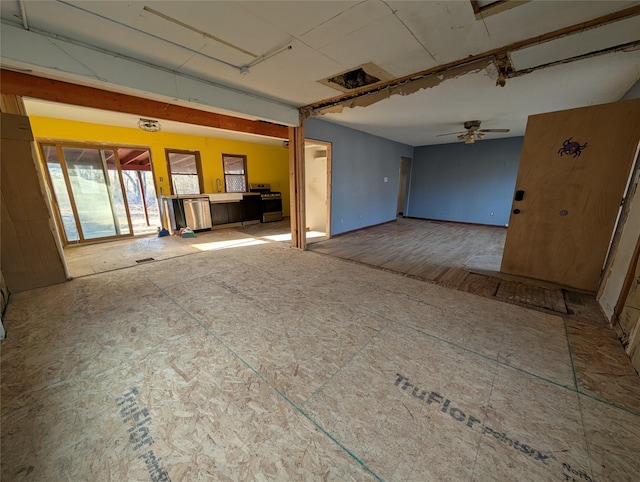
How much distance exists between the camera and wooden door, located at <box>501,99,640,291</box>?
8.32 ft

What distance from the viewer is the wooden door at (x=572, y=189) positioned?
2.54m

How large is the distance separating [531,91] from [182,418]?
17.2 ft

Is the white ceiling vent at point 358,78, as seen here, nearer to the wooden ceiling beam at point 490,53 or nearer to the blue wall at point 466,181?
the wooden ceiling beam at point 490,53

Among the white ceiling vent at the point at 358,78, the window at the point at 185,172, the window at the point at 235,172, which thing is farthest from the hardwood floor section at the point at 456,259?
the window at the point at 185,172

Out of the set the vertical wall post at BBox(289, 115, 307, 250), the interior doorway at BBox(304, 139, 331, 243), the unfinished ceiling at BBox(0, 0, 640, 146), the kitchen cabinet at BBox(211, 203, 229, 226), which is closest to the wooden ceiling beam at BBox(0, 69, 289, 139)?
the unfinished ceiling at BBox(0, 0, 640, 146)

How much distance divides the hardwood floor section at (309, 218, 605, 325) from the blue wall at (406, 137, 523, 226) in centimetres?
58

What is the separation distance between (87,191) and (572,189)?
8.64m

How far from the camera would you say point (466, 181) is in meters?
7.27

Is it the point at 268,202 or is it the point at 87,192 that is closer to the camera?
the point at 87,192

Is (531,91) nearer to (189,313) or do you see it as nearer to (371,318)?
(371,318)

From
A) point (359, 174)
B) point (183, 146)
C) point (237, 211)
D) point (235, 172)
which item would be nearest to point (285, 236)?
point (237, 211)

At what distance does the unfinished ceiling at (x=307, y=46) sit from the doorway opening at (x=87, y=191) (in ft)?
12.1

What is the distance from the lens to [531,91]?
3264 millimetres

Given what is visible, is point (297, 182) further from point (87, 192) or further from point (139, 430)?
point (87, 192)
